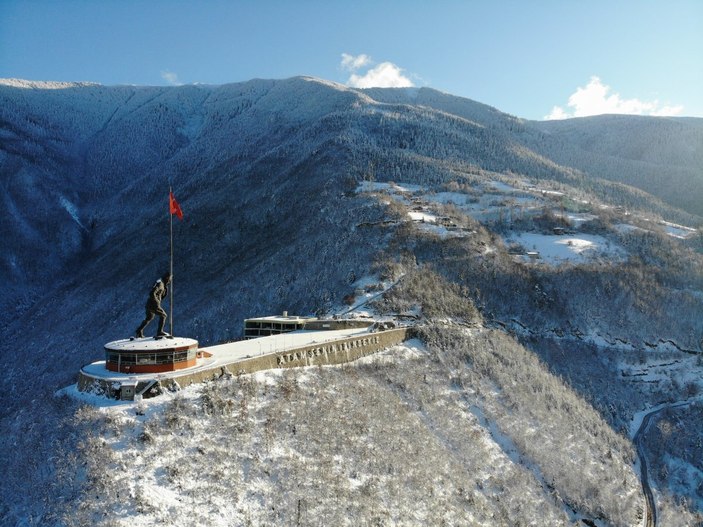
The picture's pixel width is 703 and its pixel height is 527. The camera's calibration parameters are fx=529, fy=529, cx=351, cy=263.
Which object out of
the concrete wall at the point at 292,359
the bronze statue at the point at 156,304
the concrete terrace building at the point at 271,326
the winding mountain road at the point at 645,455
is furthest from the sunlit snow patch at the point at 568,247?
the bronze statue at the point at 156,304

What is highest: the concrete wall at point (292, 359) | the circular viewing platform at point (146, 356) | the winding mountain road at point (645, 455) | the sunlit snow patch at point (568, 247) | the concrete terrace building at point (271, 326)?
the sunlit snow patch at point (568, 247)

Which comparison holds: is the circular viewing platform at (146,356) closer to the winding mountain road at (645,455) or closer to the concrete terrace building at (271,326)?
the concrete terrace building at (271,326)

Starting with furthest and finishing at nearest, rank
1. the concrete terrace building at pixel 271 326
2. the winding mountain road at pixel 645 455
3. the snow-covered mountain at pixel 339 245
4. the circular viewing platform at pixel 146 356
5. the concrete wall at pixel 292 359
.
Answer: the snow-covered mountain at pixel 339 245 → the concrete terrace building at pixel 271 326 → the winding mountain road at pixel 645 455 → the circular viewing platform at pixel 146 356 → the concrete wall at pixel 292 359

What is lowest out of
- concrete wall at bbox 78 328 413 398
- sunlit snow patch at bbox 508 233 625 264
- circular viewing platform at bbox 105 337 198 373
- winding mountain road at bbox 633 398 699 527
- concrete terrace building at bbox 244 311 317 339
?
winding mountain road at bbox 633 398 699 527

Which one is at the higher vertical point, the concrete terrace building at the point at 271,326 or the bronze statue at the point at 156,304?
the bronze statue at the point at 156,304

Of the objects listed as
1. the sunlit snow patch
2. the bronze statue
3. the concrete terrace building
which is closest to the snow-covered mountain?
the sunlit snow patch

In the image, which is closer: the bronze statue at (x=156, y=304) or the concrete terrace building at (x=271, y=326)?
the bronze statue at (x=156, y=304)

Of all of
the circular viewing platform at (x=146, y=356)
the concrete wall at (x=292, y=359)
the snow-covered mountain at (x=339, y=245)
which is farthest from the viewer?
the snow-covered mountain at (x=339, y=245)

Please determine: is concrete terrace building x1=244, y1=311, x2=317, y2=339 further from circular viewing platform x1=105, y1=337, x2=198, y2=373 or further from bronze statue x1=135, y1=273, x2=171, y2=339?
circular viewing platform x1=105, y1=337, x2=198, y2=373
